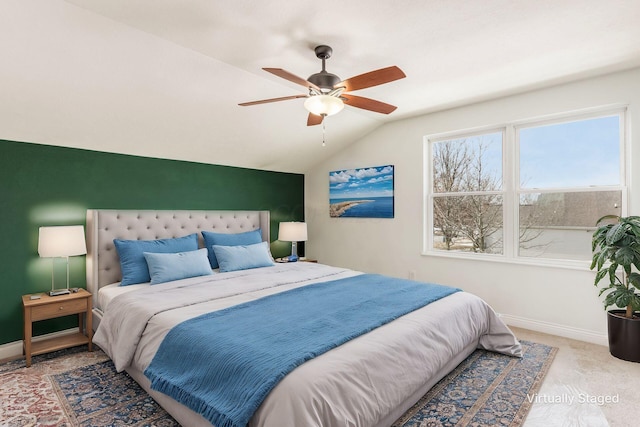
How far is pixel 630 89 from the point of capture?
3143mm

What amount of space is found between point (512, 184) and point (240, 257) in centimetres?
305

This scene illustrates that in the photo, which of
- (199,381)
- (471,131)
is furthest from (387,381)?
(471,131)

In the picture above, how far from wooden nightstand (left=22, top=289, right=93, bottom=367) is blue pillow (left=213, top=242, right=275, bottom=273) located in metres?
1.21

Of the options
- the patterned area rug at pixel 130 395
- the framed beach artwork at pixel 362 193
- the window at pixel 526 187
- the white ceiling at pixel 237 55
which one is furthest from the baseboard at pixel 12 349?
the window at pixel 526 187

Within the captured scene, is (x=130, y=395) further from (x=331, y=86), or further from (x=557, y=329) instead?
(x=557, y=329)

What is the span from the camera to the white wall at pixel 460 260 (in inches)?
131

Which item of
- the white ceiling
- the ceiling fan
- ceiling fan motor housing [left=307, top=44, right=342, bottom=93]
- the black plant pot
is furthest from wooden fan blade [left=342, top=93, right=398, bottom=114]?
the black plant pot

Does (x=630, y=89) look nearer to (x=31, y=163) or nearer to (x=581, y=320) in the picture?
(x=581, y=320)

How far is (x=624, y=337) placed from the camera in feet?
9.45

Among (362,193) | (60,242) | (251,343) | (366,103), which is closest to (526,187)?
(362,193)

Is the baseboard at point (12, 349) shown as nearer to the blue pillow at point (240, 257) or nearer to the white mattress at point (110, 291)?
the white mattress at point (110, 291)

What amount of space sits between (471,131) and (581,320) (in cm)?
224

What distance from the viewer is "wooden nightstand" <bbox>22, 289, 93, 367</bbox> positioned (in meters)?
2.79

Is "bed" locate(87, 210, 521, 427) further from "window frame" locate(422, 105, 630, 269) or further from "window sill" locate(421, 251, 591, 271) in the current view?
"window frame" locate(422, 105, 630, 269)
